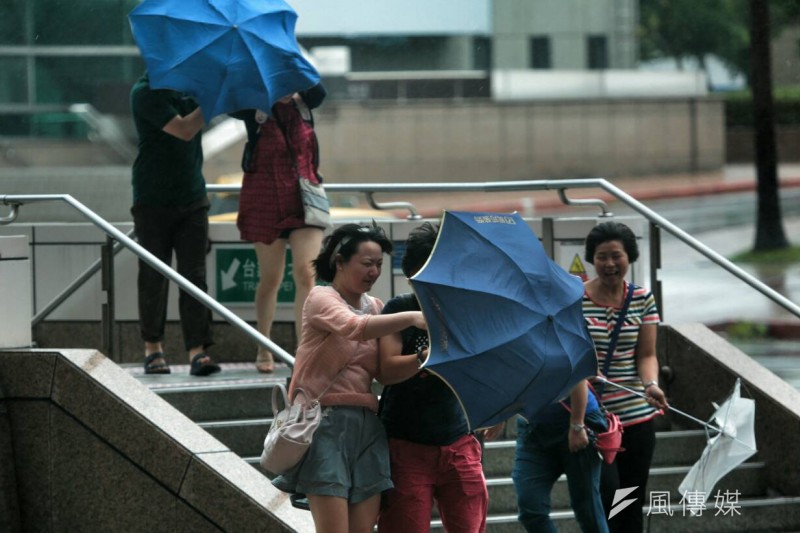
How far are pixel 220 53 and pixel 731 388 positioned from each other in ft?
11.7

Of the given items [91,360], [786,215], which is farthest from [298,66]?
[786,215]

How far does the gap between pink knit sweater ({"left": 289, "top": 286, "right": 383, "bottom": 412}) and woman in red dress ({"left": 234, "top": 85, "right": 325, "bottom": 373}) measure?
9.62 feet

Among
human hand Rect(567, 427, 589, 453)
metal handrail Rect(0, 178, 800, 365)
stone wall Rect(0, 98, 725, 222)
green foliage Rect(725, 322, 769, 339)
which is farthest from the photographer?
stone wall Rect(0, 98, 725, 222)


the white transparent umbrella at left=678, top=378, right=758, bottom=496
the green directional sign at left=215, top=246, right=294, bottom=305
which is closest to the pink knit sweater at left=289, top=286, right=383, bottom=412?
the white transparent umbrella at left=678, top=378, right=758, bottom=496

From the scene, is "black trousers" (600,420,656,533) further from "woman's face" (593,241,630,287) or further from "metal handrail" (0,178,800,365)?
"metal handrail" (0,178,800,365)

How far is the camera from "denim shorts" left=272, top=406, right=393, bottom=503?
5699 mm

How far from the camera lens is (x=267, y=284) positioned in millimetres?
8977

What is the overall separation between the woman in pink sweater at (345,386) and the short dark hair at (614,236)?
145cm

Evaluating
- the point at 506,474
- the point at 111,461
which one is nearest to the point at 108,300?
the point at 111,461

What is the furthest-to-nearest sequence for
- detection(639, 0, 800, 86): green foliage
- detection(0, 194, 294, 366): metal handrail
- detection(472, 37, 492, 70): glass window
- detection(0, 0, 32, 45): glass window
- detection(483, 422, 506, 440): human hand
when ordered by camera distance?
detection(639, 0, 800, 86): green foliage, detection(472, 37, 492, 70): glass window, detection(0, 0, 32, 45): glass window, detection(0, 194, 294, 366): metal handrail, detection(483, 422, 506, 440): human hand

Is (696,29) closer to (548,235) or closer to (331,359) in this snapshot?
(548,235)

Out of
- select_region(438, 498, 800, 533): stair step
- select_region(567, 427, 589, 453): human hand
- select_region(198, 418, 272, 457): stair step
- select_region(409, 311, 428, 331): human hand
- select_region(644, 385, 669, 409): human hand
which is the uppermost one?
select_region(409, 311, 428, 331): human hand

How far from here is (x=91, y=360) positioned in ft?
25.6

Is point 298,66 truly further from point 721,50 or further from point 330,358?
point 721,50
